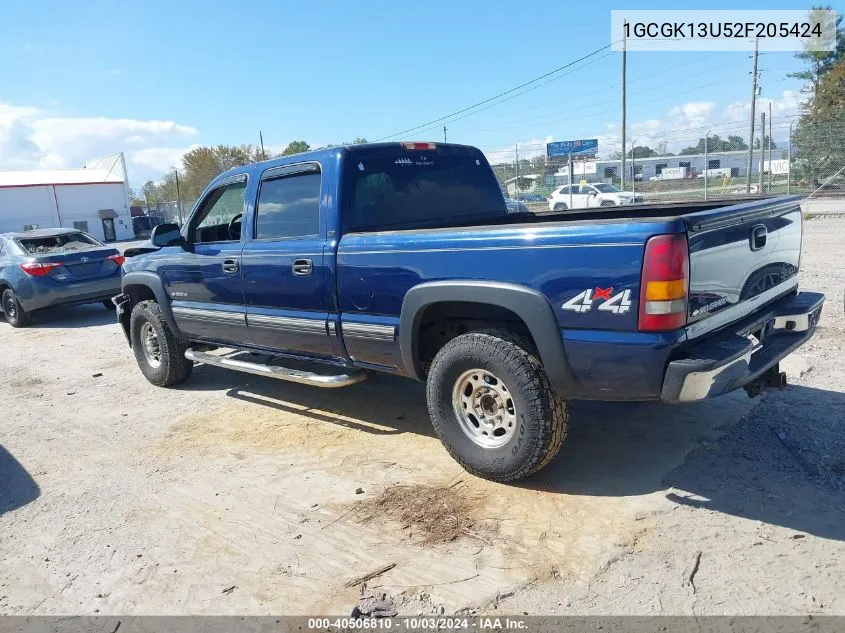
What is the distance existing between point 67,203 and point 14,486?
43.0 meters

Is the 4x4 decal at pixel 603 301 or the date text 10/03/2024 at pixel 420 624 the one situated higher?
the 4x4 decal at pixel 603 301

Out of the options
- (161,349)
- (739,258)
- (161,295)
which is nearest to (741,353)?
(739,258)

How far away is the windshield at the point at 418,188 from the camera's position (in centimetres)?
463

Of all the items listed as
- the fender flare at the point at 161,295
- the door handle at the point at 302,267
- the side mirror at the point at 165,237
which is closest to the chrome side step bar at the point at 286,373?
the fender flare at the point at 161,295

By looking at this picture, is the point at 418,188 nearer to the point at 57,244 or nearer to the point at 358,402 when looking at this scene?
the point at 358,402

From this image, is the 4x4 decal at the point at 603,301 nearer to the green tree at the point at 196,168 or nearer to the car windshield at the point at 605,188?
the car windshield at the point at 605,188

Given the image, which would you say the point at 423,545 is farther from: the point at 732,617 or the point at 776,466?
the point at 776,466

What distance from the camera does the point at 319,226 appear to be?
461 cm

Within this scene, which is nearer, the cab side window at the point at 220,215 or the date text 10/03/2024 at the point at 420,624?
the date text 10/03/2024 at the point at 420,624

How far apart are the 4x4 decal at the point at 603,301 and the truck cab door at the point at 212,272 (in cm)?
294

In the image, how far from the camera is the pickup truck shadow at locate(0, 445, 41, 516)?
4285mm

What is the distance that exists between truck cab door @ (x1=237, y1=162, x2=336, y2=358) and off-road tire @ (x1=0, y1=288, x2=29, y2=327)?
24.7ft

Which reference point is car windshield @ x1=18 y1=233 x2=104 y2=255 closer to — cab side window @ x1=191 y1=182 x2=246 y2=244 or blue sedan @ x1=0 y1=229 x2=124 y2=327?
blue sedan @ x1=0 y1=229 x2=124 y2=327

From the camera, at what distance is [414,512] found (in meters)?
3.72
